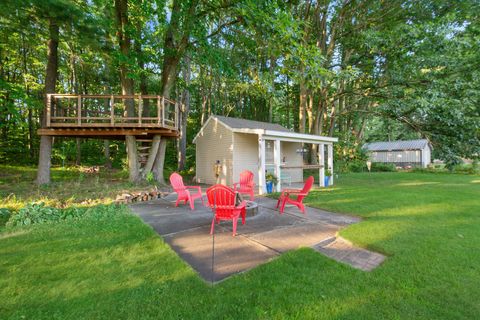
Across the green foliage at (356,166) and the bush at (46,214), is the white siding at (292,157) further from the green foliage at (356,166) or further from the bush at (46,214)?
the bush at (46,214)

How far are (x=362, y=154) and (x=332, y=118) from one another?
6.37m

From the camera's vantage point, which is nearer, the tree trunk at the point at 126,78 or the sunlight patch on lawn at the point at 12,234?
the sunlight patch on lawn at the point at 12,234

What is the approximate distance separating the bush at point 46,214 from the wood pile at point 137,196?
1258mm

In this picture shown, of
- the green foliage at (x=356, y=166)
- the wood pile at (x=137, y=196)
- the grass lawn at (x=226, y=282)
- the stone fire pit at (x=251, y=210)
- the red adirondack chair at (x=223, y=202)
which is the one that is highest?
the green foliage at (x=356, y=166)

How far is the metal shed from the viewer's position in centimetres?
2745

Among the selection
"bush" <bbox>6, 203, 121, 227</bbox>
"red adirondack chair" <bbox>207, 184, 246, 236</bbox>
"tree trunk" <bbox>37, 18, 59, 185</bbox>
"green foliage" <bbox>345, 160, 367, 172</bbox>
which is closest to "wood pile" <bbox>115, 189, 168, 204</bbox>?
"bush" <bbox>6, 203, 121, 227</bbox>

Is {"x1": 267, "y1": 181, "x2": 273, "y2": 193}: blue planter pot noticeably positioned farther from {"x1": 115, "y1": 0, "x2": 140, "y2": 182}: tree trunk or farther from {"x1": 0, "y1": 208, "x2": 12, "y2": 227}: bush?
{"x1": 0, "y1": 208, "x2": 12, "y2": 227}: bush

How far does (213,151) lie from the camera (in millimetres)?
12477

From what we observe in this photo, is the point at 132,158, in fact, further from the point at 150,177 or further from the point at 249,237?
the point at 249,237

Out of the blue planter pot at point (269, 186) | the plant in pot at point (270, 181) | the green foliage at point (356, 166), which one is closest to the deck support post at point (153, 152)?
the plant in pot at point (270, 181)

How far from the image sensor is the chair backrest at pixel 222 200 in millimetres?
4234

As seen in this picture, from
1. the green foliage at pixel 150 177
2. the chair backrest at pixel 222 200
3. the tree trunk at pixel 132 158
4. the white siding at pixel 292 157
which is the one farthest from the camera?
the white siding at pixel 292 157

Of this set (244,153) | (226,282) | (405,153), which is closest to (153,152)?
(244,153)

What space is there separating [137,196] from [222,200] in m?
4.14
